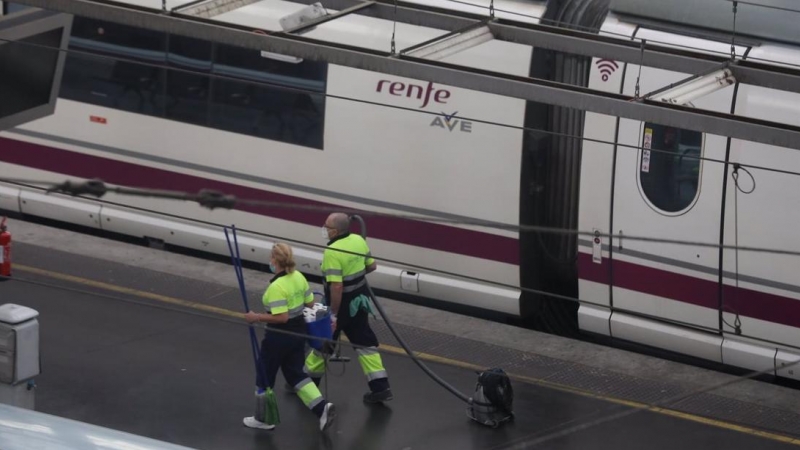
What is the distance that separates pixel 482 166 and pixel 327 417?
9.98 feet

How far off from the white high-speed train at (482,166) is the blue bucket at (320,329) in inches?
58.2

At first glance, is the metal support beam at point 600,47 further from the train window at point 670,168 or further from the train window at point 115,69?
the train window at point 115,69

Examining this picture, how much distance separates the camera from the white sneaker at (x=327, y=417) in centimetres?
1130

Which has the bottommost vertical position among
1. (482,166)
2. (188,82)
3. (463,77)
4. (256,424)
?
(256,424)

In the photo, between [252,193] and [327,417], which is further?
[252,193]

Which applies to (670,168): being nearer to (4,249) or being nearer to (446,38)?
(446,38)

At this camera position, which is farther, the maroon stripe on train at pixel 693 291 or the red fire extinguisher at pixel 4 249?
the red fire extinguisher at pixel 4 249

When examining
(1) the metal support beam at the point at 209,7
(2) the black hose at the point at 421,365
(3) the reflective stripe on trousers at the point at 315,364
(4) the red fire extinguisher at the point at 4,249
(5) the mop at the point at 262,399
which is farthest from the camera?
(4) the red fire extinguisher at the point at 4,249

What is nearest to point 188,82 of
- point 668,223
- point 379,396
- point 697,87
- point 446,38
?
point 379,396

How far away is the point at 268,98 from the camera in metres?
14.0

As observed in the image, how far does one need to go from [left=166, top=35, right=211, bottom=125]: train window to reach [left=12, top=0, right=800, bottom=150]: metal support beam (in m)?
3.56

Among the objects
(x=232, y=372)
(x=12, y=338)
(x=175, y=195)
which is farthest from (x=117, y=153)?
(x=175, y=195)

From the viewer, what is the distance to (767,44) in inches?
477

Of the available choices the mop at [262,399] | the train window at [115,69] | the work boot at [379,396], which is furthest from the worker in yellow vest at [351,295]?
the train window at [115,69]
